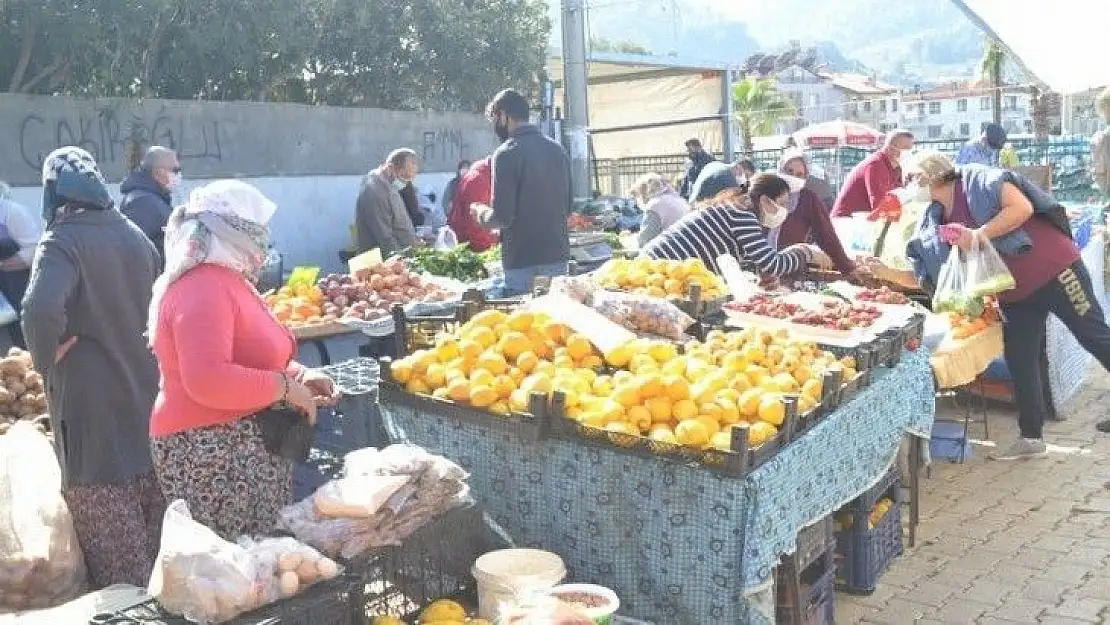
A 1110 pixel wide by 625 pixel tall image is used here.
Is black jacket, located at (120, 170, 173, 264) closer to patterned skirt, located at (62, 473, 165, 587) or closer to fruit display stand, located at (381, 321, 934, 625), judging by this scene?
patterned skirt, located at (62, 473, 165, 587)

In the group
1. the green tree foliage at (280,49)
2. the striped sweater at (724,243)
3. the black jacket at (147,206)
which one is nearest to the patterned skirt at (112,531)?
the black jacket at (147,206)

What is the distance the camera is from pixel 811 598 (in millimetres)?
3754

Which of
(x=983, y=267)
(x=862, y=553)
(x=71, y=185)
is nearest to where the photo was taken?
(x=71, y=185)

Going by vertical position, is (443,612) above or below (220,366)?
below

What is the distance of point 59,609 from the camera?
2.93m

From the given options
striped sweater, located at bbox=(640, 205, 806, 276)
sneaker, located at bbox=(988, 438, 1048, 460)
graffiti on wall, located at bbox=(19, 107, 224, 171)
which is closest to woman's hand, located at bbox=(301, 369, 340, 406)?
striped sweater, located at bbox=(640, 205, 806, 276)

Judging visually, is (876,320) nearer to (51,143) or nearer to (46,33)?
(51,143)

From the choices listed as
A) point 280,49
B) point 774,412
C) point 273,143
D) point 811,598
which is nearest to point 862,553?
point 811,598

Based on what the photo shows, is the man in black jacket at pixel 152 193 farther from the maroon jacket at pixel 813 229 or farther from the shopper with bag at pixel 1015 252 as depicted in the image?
the shopper with bag at pixel 1015 252

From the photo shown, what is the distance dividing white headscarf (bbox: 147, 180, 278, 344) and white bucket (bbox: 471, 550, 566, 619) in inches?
44.3

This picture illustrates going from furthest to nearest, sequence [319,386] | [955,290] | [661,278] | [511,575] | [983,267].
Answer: [955,290]
[983,267]
[661,278]
[319,386]
[511,575]

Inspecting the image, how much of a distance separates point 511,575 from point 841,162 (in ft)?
62.5

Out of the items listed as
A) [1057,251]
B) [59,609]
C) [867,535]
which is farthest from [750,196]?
[59,609]

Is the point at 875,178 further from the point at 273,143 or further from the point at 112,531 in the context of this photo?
the point at 273,143
